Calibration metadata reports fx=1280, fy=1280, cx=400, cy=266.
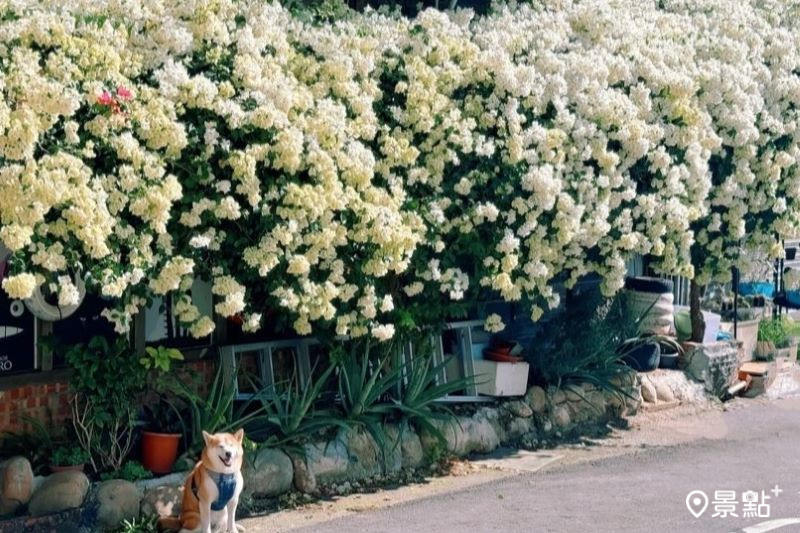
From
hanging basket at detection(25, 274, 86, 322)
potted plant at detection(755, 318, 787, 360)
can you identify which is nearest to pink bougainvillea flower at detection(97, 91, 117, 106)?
hanging basket at detection(25, 274, 86, 322)

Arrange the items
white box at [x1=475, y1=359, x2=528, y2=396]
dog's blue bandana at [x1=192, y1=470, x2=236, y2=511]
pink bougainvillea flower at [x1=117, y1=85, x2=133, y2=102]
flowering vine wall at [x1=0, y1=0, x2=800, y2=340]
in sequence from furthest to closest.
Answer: white box at [x1=475, y1=359, x2=528, y2=396], dog's blue bandana at [x1=192, y1=470, x2=236, y2=511], pink bougainvillea flower at [x1=117, y1=85, x2=133, y2=102], flowering vine wall at [x1=0, y1=0, x2=800, y2=340]

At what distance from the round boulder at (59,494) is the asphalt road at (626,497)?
1.86m

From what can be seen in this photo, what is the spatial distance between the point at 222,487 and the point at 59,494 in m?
1.34

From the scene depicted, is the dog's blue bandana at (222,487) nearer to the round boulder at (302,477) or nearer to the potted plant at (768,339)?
the round boulder at (302,477)

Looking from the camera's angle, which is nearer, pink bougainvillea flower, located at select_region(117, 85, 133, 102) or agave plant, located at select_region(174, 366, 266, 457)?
pink bougainvillea flower, located at select_region(117, 85, 133, 102)

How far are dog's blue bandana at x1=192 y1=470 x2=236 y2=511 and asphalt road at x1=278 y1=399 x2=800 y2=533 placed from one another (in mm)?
1020

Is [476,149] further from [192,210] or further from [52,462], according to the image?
[52,462]

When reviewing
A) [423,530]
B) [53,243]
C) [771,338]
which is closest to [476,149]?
[423,530]

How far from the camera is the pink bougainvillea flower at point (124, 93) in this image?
941 centimetres

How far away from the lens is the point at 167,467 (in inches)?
424

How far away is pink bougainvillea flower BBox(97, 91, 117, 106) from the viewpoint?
925 centimetres

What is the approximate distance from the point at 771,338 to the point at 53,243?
11561mm

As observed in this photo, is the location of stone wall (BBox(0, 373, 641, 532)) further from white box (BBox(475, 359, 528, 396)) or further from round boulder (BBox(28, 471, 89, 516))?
white box (BBox(475, 359, 528, 396))

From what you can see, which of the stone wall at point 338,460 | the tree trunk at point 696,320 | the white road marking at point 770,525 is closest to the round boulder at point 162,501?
the stone wall at point 338,460
